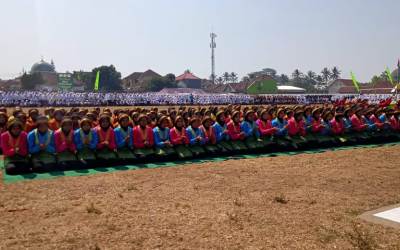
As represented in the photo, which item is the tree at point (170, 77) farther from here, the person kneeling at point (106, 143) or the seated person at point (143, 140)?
the person kneeling at point (106, 143)

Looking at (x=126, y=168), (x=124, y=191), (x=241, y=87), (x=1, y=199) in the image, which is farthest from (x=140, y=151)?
(x=241, y=87)

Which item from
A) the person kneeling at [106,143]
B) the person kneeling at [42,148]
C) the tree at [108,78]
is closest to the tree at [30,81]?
the tree at [108,78]

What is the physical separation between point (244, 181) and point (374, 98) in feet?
96.7

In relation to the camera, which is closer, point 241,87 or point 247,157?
point 247,157

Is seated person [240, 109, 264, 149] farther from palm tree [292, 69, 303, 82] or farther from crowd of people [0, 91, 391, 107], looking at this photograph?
palm tree [292, 69, 303, 82]

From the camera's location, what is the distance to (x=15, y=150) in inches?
338

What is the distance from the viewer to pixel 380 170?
8656mm

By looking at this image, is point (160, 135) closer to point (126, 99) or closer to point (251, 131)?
point (251, 131)

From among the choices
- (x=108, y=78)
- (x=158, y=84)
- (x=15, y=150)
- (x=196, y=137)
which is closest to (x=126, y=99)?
(x=196, y=137)

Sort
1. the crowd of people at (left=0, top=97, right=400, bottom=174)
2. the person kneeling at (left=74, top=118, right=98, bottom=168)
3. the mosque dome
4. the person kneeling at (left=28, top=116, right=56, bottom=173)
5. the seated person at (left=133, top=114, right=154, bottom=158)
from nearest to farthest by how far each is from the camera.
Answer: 1. the person kneeling at (left=28, top=116, right=56, bottom=173)
2. the crowd of people at (left=0, top=97, right=400, bottom=174)
3. the person kneeling at (left=74, top=118, right=98, bottom=168)
4. the seated person at (left=133, top=114, right=154, bottom=158)
5. the mosque dome

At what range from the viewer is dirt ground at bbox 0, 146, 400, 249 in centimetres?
472

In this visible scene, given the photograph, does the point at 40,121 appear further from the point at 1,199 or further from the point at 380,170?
the point at 380,170

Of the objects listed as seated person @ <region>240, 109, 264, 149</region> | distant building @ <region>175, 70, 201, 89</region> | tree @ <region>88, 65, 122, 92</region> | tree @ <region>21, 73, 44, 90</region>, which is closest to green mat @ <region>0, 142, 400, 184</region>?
seated person @ <region>240, 109, 264, 149</region>

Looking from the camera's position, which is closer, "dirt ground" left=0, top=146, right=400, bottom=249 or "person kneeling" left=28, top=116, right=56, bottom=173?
"dirt ground" left=0, top=146, right=400, bottom=249
